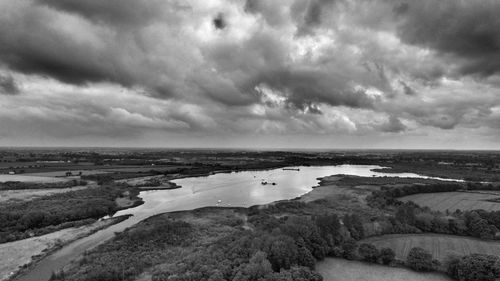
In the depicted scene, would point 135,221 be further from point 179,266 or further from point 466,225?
point 466,225

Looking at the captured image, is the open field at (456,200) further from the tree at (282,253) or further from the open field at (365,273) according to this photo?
the tree at (282,253)

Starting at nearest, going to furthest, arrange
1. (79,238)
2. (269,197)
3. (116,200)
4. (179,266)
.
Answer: (179,266) → (79,238) → (116,200) → (269,197)

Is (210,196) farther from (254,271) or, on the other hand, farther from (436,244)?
(436,244)

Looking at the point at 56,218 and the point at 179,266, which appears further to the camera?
the point at 56,218

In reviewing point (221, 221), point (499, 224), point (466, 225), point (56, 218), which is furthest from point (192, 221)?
point (499, 224)

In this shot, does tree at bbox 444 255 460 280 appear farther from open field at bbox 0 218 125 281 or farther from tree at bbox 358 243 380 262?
open field at bbox 0 218 125 281

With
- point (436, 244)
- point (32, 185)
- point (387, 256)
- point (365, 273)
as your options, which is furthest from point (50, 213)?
point (436, 244)
